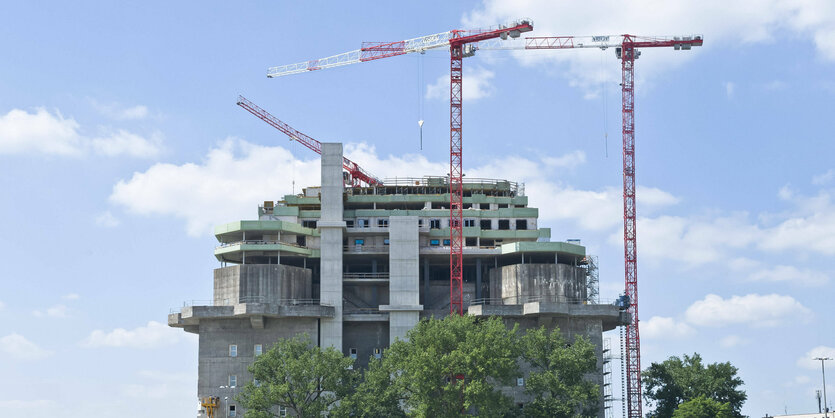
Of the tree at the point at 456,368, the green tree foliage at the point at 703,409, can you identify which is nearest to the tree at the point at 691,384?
the green tree foliage at the point at 703,409

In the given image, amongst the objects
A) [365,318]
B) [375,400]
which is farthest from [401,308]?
[375,400]

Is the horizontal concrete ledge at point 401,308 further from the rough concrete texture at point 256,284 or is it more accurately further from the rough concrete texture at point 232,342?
the rough concrete texture at point 256,284

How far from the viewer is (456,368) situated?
424 feet

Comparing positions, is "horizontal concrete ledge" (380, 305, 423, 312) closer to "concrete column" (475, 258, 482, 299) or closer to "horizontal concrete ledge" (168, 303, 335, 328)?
"horizontal concrete ledge" (168, 303, 335, 328)

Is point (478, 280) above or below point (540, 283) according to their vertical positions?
above

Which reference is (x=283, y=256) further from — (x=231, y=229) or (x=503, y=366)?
(x=503, y=366)

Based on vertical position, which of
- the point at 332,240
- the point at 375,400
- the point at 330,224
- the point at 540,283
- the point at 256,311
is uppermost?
the point at 330,224

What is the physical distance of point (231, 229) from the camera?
158500 mm

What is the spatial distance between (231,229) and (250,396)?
109ft

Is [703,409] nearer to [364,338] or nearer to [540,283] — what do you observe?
[540,283]

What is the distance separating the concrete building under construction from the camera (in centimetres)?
15062

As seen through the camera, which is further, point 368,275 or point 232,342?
point 368,275

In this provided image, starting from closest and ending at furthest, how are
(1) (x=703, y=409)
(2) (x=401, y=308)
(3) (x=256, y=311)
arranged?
(1) (x=703, y=409) < (3) (x=256, y=311) < (2) (x=401, y=308)

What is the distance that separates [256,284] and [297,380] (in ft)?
85.4
